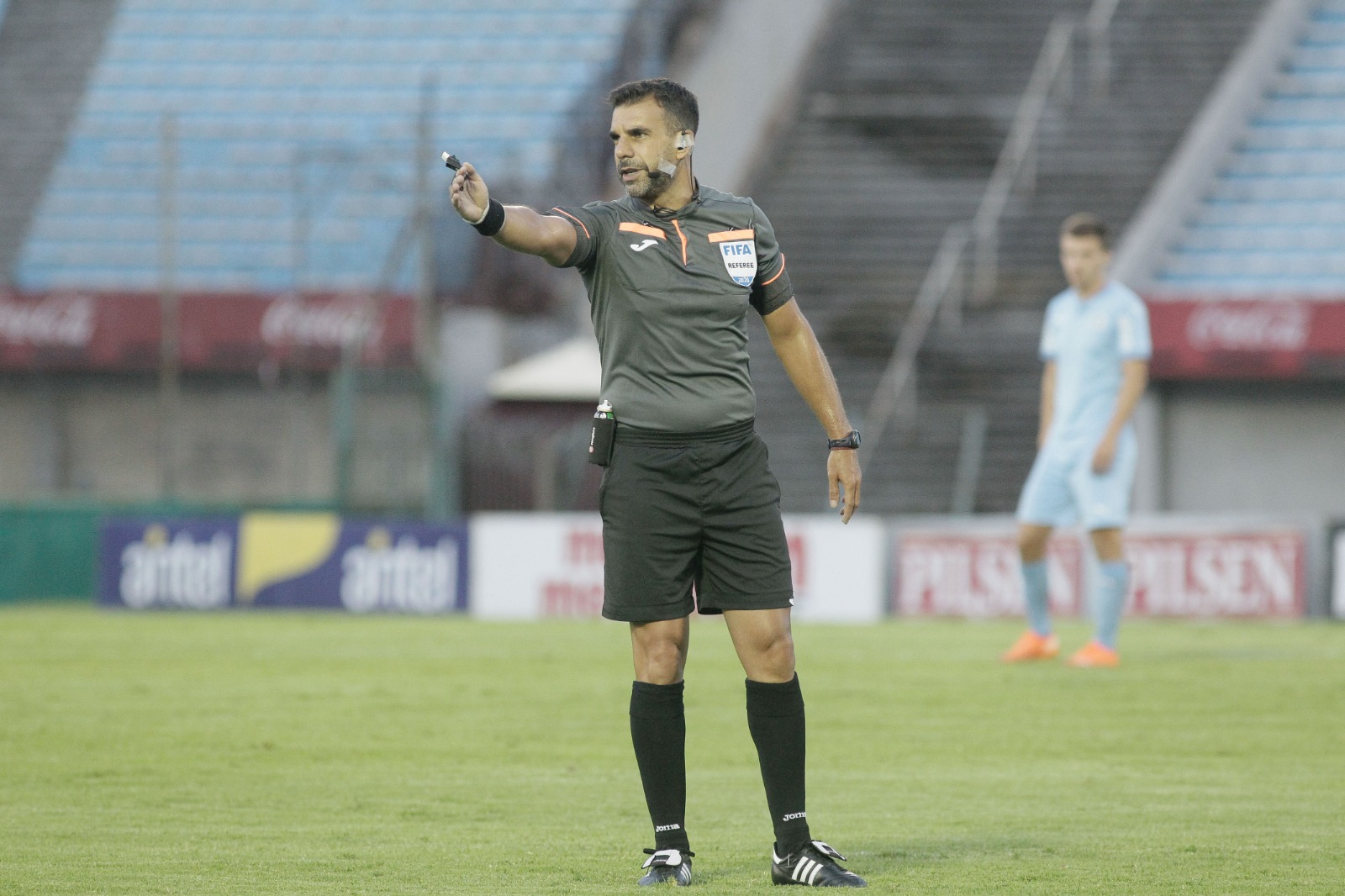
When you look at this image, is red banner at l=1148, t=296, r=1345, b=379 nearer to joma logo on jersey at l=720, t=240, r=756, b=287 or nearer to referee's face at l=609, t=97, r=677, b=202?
joma logo on jersey at l=720, t=240, r=756, b=287

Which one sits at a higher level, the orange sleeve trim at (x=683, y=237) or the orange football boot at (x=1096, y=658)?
the orange sleeve trim at (x=683, y=237)

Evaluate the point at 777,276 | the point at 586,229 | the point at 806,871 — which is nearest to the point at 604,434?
the point at 586,229

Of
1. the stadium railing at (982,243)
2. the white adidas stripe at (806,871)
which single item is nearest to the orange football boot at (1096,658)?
the white adidas stripe at (806,871)

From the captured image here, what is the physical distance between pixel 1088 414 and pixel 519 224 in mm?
7023

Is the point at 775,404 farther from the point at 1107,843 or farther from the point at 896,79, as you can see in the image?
the point at 1107,843

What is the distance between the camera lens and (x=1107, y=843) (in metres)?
6.31

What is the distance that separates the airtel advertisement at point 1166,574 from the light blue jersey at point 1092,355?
5.06m

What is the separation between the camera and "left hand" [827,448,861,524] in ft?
19.6

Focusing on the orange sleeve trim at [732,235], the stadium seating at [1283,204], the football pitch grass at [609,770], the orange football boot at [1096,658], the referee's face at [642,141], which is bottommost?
the football pitch grass at [609,770]

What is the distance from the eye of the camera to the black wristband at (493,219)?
5.37 m

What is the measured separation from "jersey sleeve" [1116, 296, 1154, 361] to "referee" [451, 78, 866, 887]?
6.13 meters

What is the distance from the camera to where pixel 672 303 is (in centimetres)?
579

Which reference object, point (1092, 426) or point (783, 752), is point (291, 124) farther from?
point (783, 752)

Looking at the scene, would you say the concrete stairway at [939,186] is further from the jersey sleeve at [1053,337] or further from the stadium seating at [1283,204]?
the jersey sleeve at [1053,337]
